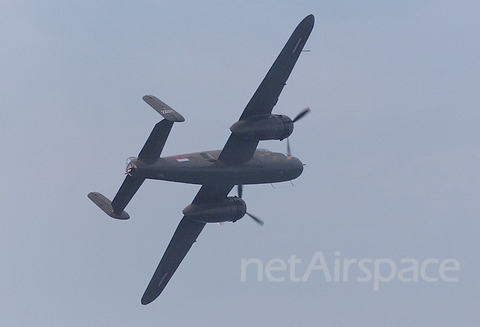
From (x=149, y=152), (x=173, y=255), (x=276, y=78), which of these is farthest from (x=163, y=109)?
(x=173, y=255)

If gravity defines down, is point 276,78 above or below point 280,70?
below

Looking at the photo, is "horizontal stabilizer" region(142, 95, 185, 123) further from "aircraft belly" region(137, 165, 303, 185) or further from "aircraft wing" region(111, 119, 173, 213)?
"aircraft belly" region(137, 165, 303, 185)

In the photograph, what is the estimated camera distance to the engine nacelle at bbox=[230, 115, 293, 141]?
2142 inches

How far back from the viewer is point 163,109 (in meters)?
51.3

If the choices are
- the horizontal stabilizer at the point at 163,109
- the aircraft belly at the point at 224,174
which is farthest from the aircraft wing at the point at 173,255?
the horizontal stabilizer at the point at 163,109

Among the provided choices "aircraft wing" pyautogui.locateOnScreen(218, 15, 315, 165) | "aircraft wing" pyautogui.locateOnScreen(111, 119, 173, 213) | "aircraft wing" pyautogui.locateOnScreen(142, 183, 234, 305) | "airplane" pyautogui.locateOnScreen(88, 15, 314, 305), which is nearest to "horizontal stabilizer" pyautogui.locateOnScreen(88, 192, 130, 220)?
"airplane" pyautogui.locateOnScreen(88, 15, 314, 305)

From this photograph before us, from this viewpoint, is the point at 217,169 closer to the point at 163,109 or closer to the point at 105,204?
the point at 163,109

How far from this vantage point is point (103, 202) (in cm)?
5659

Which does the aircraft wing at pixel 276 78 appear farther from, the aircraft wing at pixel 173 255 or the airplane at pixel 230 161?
the aircraft wing at pixel 173 255

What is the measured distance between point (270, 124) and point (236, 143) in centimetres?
220

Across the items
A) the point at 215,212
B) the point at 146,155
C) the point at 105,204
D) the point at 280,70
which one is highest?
the point at 280,70

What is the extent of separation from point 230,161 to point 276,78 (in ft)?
17.8

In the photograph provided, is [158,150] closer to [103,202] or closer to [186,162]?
[186,162]

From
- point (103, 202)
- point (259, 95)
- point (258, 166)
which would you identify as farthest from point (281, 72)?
point (103, 202)
